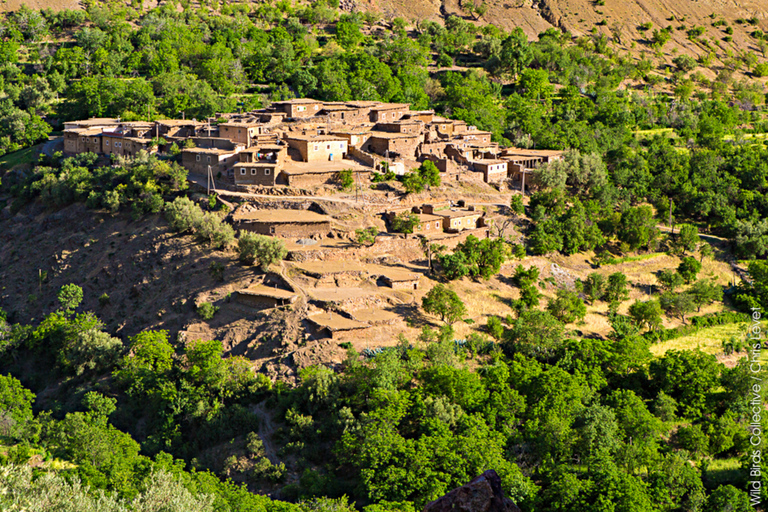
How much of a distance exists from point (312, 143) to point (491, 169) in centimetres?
1366

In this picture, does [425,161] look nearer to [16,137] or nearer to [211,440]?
[211,440]

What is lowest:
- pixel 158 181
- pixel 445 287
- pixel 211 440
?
pixel 211 440

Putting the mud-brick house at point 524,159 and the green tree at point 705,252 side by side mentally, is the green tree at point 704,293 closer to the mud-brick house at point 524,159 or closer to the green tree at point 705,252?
the green tree at point 705,252

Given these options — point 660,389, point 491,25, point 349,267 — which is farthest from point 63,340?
point 491,25

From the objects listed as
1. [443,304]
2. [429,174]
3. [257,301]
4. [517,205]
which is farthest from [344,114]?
[443,304]

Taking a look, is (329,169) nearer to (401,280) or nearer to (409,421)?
(401,280)

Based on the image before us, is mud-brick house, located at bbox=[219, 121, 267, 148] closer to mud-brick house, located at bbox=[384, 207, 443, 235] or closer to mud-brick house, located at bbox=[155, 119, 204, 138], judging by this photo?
mud-brick house, located at bbox=[155, 119, 204, 138]

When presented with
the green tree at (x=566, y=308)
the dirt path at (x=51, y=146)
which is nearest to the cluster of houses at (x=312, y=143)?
the dirt path at (x=51, y=146)

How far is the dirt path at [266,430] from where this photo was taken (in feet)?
A: 127

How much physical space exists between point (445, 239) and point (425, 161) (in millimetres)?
8165

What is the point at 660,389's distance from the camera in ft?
144

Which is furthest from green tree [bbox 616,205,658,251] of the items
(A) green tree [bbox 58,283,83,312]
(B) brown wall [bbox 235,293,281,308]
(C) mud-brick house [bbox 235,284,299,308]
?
(A) green tree [bbox 58,283,83,312]

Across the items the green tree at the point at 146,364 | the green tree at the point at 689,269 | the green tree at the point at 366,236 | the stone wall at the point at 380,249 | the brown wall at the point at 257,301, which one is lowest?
the green tree at the point at 689,269

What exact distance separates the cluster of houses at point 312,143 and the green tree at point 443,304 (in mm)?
10162
